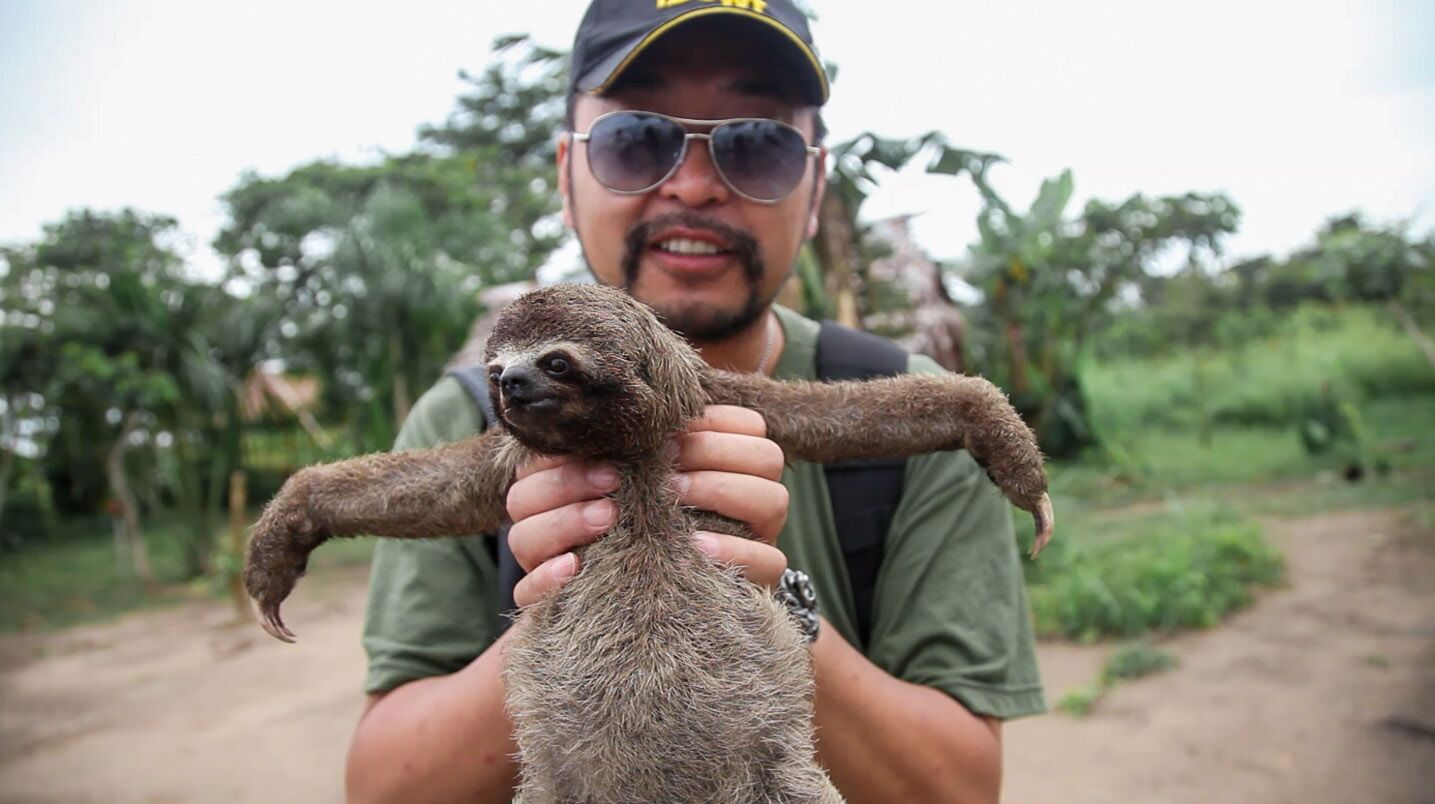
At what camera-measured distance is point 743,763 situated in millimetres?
1519

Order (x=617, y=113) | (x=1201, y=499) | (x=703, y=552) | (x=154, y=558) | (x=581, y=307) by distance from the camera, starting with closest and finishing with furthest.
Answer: (x=581, y=307), (x=703, y=552), (x=617, y=113), (x=1201, y=499), (x=154, y=558)

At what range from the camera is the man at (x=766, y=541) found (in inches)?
71.0

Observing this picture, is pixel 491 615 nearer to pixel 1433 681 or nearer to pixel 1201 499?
pixel 1433 681

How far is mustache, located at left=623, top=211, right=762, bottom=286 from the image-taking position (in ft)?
6.32

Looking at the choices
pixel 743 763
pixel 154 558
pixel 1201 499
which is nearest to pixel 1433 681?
pixel 1201 499

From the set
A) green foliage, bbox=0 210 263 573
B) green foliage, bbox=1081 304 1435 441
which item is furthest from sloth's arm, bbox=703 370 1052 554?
green foliage, bbox=1081 304 1435 441

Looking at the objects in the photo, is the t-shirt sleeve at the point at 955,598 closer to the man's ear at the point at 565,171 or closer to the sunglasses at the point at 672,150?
the sunglasses at the point at 672,150

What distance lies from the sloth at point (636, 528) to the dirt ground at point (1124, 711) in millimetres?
3924

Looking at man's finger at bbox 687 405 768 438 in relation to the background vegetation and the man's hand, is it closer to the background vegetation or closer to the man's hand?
the man's hand

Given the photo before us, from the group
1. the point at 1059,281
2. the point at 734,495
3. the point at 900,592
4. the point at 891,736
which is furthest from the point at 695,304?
the point at 1059,281

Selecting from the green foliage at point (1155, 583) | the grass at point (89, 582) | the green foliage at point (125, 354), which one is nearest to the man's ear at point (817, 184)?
the green foliage at point (1155, 583)

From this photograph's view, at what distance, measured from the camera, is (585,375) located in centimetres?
142

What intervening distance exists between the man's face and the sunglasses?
2 centimetres

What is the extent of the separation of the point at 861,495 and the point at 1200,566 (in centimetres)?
663
